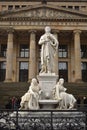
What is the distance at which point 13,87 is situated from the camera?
44.8 m

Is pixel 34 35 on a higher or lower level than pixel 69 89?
higher

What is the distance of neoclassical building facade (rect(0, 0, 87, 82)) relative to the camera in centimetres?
5659

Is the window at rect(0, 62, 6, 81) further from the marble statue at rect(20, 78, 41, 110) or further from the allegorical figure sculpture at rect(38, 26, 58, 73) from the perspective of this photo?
the marble statue at rect(20, 78, 41, 110)

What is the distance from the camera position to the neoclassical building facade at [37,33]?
5659 centimetres

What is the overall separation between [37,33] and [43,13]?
169 inches

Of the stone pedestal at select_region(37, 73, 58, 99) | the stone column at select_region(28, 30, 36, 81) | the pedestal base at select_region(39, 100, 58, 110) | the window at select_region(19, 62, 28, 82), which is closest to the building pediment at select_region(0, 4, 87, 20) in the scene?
the stone column at select_region(28, 30, 36, 81)

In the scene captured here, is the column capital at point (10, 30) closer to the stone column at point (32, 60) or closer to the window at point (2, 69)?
the stone column at point (32, 60)

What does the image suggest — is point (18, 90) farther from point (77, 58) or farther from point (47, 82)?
point (47, 82)

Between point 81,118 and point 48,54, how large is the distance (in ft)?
21.3

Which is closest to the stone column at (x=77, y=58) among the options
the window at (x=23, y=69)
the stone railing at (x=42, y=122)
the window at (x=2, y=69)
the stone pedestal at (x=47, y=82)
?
the window at (x=23, y=69)

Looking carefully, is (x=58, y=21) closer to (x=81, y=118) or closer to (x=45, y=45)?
(x=45, y=45)

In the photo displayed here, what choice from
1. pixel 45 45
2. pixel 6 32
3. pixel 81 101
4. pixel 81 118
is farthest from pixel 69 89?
pixel 81 118

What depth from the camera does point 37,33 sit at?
2375 inches

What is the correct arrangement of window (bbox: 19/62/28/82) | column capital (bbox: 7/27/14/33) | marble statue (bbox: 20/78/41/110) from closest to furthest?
marble statue (bbox: 20/78/41/110) < column capital (bbox: 7/27/14/33) < window (bbox: 19/62/28/82)
